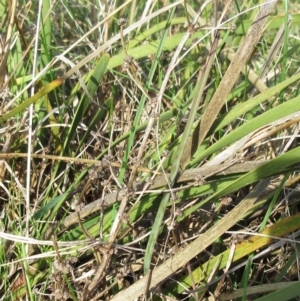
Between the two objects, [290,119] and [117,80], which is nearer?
[290,119]

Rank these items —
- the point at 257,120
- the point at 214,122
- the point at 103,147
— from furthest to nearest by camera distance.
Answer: the point at 103,147
the point at 214,122
the point at 257,120

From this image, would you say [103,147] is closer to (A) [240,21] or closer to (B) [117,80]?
(B) [117,80]

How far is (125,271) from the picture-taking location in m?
1.12

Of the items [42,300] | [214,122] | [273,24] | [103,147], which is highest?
[273,24]

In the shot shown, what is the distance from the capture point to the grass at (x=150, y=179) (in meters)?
1.06

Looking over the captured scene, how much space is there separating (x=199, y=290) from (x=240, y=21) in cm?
65

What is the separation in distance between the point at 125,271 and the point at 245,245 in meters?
0.24

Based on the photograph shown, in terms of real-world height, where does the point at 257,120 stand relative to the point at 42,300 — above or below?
above

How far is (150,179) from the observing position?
107 cm

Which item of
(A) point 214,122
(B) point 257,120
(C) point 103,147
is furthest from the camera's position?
(C) point 103,147

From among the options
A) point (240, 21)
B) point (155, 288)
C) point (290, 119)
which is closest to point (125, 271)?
point (155, 288)

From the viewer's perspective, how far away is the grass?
106 centimetres

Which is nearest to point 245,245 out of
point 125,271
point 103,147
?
point 125,271

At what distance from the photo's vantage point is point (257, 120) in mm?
1037
